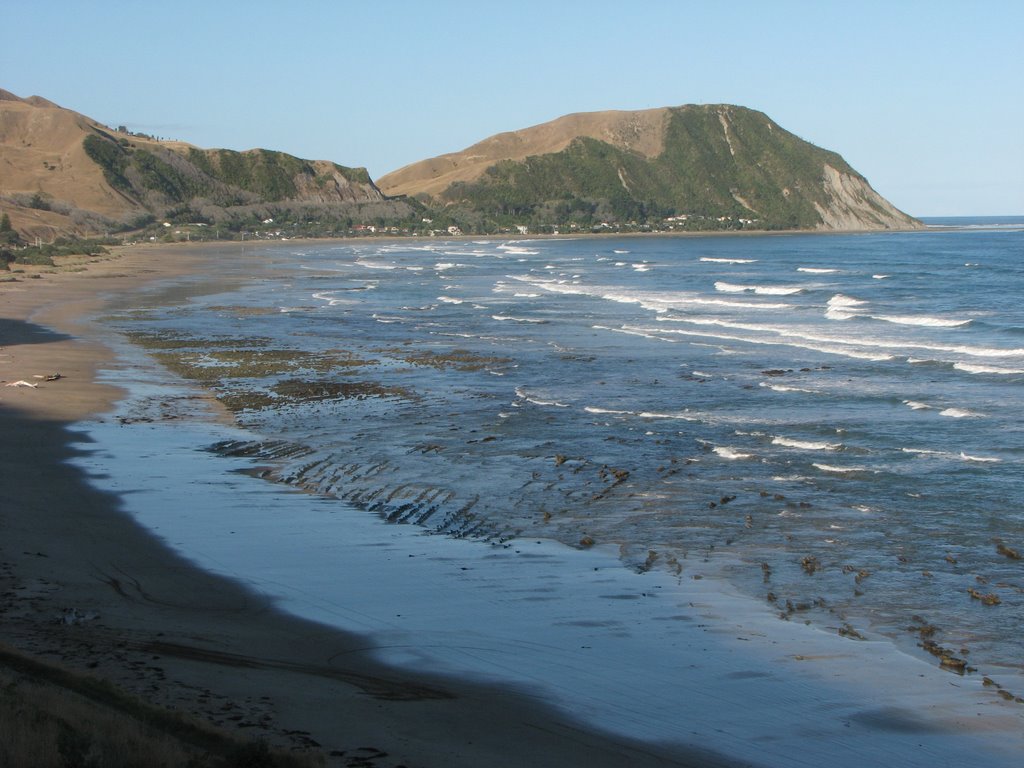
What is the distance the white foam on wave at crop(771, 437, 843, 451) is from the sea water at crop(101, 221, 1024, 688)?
0.07 m

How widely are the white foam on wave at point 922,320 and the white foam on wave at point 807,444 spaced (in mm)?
23215

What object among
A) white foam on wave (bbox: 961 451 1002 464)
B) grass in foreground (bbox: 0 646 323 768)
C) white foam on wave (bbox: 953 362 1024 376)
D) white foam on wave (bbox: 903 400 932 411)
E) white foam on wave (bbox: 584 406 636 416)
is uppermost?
grass in foreground (bbox: 0 646 323 768)

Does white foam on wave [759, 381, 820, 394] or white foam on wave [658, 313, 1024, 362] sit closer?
white foam on wave [759, 381, 820, 394]

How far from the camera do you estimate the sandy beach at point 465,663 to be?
27.0ft

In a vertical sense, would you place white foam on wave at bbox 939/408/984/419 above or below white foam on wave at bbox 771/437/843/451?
above

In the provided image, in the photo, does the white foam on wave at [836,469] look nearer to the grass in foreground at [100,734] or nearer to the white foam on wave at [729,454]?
the white foam on wave at [729,454]

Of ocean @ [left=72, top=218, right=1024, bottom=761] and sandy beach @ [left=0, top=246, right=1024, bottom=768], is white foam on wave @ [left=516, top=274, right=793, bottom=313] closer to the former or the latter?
ocean @ [left=72, top=218, right=1024, bottom=761]

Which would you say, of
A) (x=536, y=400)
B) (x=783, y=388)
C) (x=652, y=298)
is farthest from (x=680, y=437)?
(x=652, y=298)

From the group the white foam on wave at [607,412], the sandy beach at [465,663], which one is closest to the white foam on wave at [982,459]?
the white foam on wave at [607,412]

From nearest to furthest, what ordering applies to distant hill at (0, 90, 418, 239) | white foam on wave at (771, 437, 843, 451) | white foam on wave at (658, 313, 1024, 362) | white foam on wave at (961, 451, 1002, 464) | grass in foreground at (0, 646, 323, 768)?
grass in foreground at (0, 646, 323, 768), white foam on wave at (961, 451, 1002, 464), white foam on wave at (771, 437, 843, 451), white foam on wave at (658, 313, 1024, 362), distant hill at (0, 90, 418, 239)

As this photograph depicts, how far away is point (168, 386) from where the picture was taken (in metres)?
26.3

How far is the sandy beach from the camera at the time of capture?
27.0 feet

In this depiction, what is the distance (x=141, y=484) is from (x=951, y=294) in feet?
155

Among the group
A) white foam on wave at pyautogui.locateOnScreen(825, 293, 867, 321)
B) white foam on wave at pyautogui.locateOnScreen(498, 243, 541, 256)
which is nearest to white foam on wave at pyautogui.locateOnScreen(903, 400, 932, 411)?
white foam on wave at pyautogui.locateOnScreen(825, 293, 867, 321)
